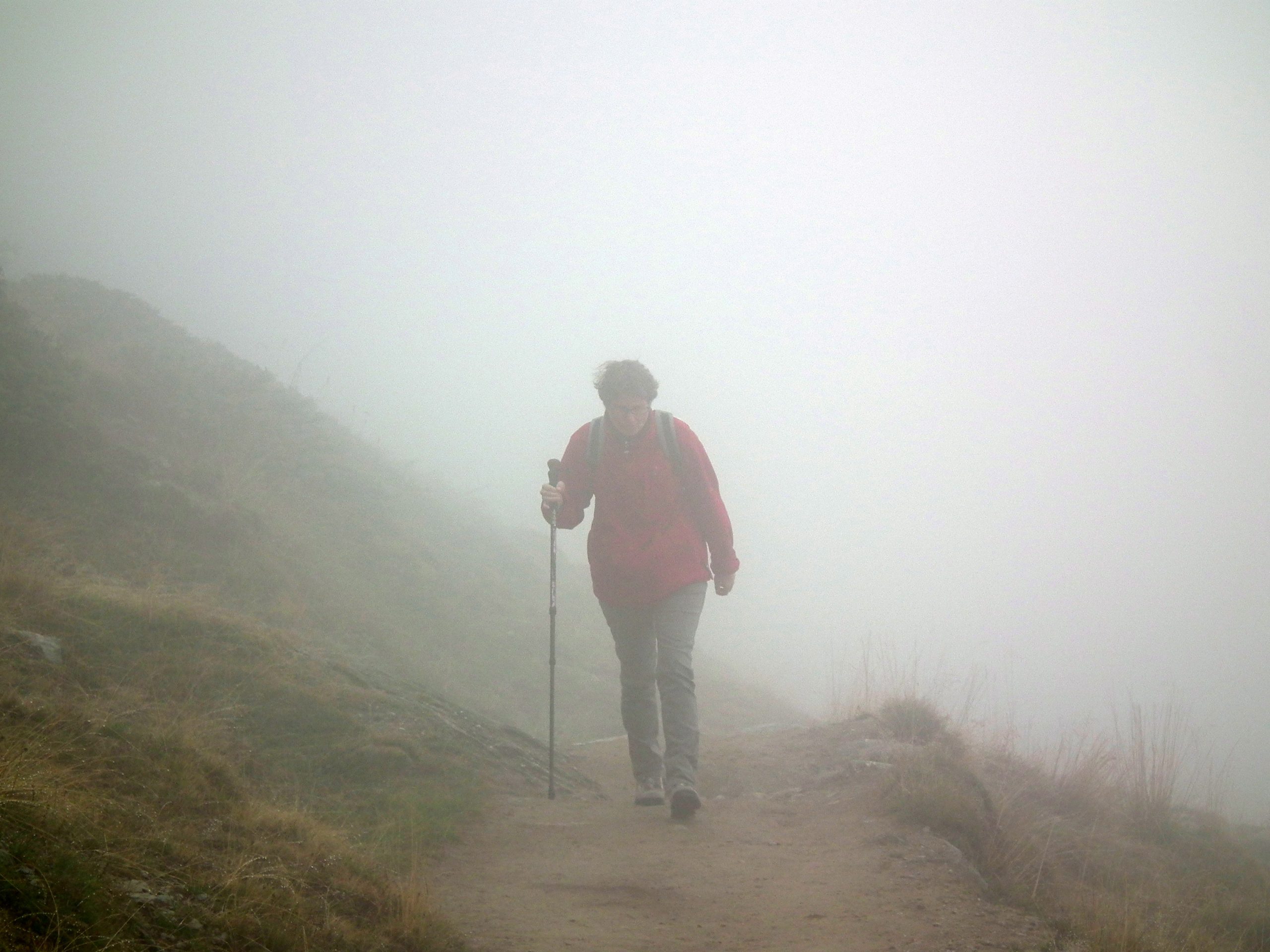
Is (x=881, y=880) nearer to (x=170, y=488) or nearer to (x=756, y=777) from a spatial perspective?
(x=756, y=777)

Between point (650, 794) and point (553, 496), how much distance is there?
7.36ft

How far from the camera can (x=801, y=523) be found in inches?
2739

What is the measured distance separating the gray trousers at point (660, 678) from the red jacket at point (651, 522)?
14cm

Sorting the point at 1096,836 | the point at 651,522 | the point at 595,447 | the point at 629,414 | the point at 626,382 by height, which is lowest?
the point at 1096,836

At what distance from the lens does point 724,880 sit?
168 inches

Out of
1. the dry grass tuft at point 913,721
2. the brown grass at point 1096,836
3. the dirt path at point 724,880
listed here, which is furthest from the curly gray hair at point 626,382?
the dry grass tuft at point 913,721

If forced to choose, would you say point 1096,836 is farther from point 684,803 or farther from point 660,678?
point 660,678

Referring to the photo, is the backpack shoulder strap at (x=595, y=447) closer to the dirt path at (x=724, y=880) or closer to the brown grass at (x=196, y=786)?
the brown grass at (x=196, y=786)

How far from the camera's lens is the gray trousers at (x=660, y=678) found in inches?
227

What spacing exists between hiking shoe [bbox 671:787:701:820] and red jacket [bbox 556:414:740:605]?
50.4 inches

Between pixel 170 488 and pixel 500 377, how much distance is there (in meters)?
68.8

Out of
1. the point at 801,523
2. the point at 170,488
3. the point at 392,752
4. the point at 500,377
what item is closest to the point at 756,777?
the point at 392,752

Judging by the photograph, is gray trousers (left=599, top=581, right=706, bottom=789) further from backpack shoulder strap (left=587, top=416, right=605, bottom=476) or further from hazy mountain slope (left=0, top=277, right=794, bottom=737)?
hazy mountain slope (left=0, top=277, right=794, bottom=737)

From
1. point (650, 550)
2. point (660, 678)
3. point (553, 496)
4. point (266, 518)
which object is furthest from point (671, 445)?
point (266, 518)
